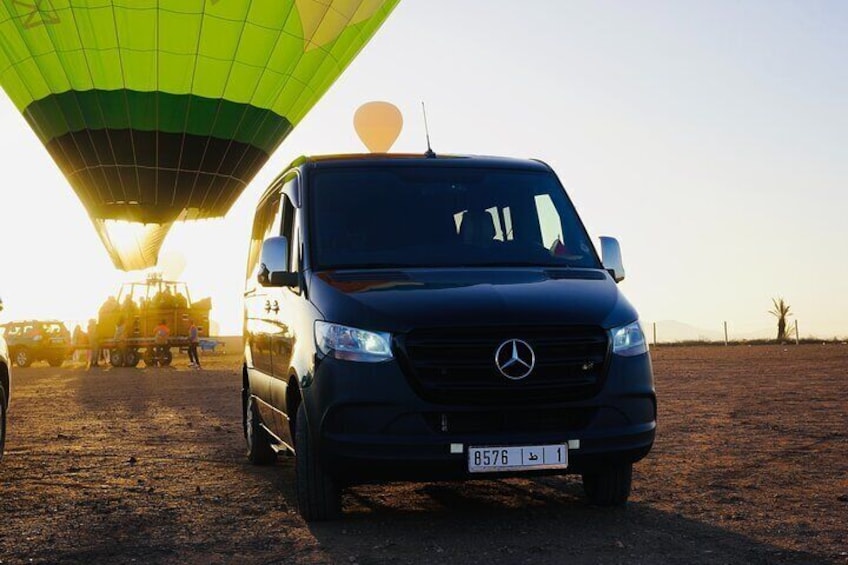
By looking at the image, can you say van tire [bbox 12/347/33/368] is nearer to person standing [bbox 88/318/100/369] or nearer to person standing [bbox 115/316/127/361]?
person standing [bbox 88/318/100/369]

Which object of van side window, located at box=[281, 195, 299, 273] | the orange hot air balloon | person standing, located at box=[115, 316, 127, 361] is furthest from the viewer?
person standing, located at box=[115, 316, 127, 361]

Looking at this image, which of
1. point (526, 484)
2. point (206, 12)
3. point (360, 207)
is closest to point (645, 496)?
point (526, 484)

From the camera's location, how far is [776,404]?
1434cm

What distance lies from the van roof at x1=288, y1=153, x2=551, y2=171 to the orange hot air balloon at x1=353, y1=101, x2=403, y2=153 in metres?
19.5

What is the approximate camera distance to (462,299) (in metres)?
6.28

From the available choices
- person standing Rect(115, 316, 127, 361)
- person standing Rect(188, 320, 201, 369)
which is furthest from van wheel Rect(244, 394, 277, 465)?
person standing Rect(115, 316, 127, 361)

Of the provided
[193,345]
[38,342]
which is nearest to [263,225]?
[193,345]

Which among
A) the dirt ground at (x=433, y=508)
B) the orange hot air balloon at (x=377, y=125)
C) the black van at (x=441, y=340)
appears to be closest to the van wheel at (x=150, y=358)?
the orange hot air balloon at (x=377, y=125)

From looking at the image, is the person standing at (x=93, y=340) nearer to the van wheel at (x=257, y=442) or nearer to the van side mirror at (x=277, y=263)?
the van wheel at (x=257, y=442)

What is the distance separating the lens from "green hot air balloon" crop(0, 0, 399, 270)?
21875 mm

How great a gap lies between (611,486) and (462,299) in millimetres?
1664

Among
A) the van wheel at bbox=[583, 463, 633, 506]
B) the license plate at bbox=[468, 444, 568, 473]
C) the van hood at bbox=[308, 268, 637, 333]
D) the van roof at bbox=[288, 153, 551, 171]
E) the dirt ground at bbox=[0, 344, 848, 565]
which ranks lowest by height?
the dirt ground at bbox=[0, 344, 848, 565]

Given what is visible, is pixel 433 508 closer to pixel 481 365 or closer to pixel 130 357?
pixel 481 365

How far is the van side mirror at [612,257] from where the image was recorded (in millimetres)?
7383
